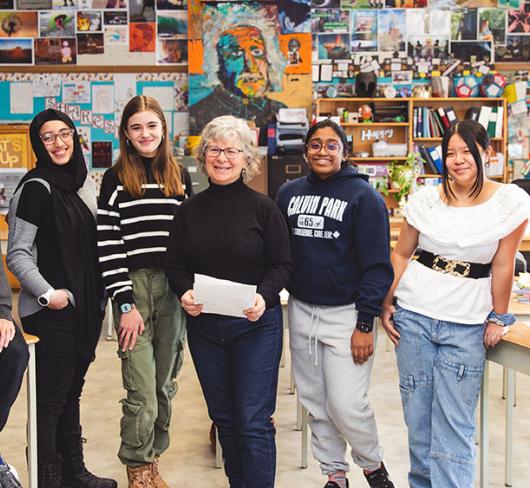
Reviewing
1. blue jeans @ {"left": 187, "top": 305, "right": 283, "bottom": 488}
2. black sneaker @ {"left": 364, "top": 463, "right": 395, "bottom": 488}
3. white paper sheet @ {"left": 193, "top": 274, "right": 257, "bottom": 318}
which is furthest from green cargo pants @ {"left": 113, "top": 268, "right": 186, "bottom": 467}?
black sneaker @ {"left": 364, "top": 463, "right": 395, "bottom": 488}

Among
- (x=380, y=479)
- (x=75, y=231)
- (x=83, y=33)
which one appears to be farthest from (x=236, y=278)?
(x=83, y=33)

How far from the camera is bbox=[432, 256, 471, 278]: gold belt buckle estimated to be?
2.46 metres

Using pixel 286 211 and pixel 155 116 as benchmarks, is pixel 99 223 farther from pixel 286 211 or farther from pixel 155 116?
pixel 286 211

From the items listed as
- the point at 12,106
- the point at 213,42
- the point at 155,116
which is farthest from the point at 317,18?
the point at 155,116

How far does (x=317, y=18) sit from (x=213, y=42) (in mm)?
1110

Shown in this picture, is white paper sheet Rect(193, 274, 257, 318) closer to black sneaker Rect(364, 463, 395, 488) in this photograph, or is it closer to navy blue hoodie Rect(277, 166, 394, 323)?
navy blue hoodie Rect(277, 166, 394, 323)

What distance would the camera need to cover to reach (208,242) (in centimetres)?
257

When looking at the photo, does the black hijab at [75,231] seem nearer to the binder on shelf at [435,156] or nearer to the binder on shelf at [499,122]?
the binder on shelf at [435,156]

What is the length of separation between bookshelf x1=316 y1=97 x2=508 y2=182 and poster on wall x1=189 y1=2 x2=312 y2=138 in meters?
0.42

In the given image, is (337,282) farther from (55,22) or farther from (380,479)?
(55,22)

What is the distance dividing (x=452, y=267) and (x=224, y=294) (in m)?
0.74

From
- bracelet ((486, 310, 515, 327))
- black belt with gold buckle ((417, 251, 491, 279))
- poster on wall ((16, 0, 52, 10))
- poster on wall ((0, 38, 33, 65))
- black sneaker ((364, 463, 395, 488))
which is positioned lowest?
black sneaker ((364, 463, 395, 488))

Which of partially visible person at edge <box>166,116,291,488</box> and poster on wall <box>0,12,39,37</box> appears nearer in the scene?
partially visible person at edge <box>166,116,291,488</box>

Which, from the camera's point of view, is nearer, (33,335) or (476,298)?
(476,298)
